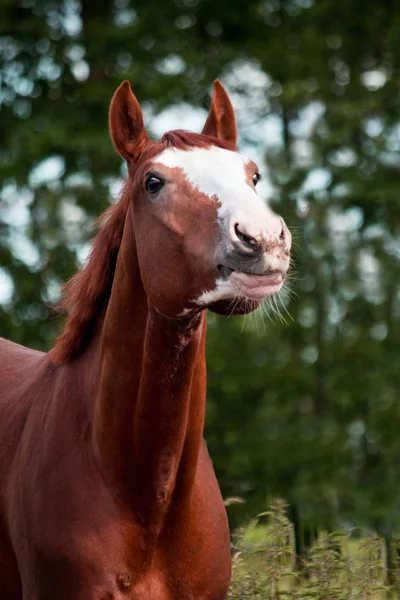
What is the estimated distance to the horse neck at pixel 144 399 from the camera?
317 centimetres

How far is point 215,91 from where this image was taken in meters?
3.82

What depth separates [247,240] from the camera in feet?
9.00

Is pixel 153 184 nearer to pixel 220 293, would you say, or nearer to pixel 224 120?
pixel 220 293

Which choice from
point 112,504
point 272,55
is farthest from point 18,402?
point 272,55

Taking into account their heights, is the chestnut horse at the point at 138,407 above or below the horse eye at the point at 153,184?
below

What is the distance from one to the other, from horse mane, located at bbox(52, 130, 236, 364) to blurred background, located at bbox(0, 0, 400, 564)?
7926 mm

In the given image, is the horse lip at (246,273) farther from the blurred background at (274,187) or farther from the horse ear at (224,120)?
the blurred background at (274,187)

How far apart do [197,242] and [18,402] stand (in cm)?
125

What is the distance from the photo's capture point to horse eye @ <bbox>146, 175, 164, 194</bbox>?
3.14m

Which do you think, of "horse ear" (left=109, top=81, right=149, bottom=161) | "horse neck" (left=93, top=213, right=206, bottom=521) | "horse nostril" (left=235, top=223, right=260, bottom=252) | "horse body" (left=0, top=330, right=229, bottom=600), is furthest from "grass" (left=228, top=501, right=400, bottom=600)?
"horse nostril" (left=235, top=223, right=260, bottom=252)

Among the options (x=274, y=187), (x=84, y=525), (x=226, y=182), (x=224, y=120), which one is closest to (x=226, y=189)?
(x=226, y=182)

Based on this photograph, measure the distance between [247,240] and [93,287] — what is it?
917mm

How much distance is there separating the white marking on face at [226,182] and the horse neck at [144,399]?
0.33 metres

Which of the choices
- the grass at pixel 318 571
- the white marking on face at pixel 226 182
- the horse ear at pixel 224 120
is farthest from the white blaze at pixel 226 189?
the grass at pixel 318 571
